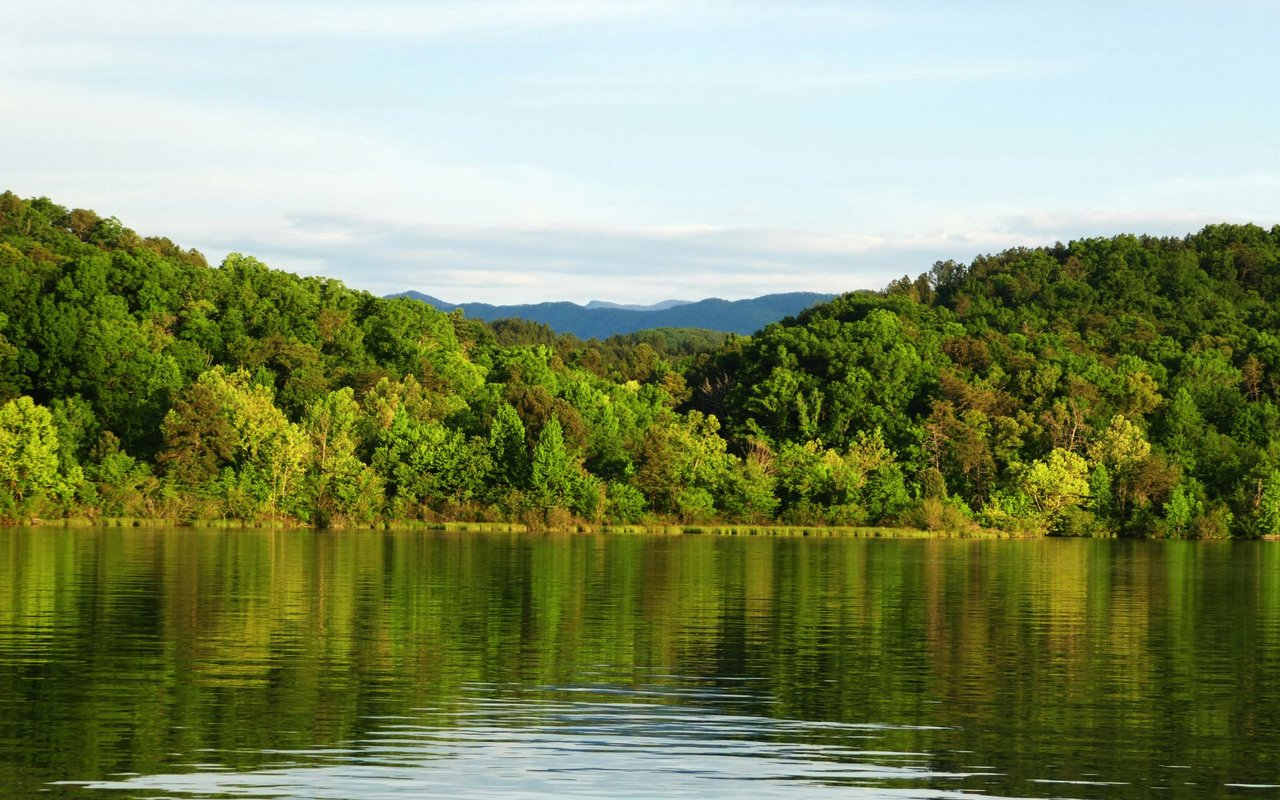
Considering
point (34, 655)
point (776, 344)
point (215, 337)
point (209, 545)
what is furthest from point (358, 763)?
point (776, 344)

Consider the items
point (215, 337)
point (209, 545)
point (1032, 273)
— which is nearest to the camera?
point (209, 545)

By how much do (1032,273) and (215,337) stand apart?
79609 millimetres

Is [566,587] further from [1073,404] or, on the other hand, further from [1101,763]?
[1073,404]

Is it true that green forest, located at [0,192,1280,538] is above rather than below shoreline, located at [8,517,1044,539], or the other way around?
above

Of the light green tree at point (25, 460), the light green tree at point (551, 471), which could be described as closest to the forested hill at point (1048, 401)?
the light green tree at point (551, 471)

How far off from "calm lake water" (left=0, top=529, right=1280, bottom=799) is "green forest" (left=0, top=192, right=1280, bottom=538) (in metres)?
38.6

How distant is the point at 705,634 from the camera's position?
3167cm

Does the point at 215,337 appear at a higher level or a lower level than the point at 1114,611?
higher

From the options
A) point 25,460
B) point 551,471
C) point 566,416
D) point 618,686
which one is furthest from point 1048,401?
point 618,686

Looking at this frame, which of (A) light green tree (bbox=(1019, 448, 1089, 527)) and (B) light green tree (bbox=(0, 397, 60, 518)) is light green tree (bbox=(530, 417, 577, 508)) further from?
(A) light green tree (bbox=(1019, 448, 1089, 527))

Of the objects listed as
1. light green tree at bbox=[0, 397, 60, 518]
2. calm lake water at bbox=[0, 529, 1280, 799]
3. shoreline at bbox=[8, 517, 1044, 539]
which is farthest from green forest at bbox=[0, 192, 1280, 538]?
calm lake water at bbox=[0, 529, 1280, 799]

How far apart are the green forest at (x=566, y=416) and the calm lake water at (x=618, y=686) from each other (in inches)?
1521

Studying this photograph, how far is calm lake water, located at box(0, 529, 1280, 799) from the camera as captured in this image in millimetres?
17141

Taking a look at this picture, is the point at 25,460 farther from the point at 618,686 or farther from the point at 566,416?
the point at 618,686
